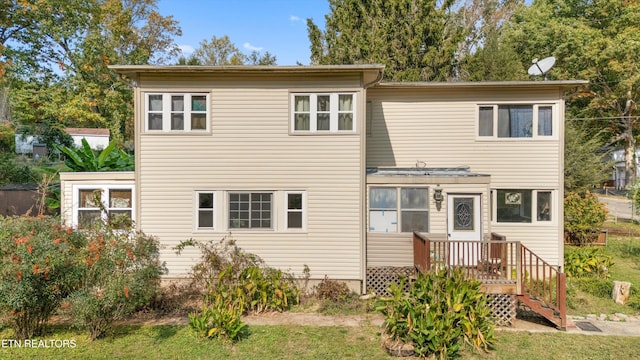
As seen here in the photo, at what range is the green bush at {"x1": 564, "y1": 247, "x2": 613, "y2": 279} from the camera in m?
10.6

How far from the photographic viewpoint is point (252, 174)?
954 centimetres

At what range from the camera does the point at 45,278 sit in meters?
6.28

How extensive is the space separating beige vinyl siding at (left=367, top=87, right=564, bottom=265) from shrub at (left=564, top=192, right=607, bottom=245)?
414cm

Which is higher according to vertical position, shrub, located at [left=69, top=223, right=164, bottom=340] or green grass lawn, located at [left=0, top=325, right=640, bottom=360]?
shrub, located at [left=69, top=223, right=164, bottom=340]

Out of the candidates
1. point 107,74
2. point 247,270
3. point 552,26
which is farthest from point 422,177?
point 552,26

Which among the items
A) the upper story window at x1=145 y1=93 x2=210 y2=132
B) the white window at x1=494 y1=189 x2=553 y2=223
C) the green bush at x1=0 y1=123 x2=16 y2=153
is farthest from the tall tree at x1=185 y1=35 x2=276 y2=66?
the white window at x1=494 y1=189 x2=553 y2=223

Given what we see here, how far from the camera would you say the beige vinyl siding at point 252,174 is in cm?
947

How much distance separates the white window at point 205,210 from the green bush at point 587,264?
10518 millimetres

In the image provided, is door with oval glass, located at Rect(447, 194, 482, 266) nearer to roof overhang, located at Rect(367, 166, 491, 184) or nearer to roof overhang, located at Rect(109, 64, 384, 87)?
roof overhang, located at Rect(367, 166, 491, 184)

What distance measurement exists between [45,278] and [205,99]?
5.40m

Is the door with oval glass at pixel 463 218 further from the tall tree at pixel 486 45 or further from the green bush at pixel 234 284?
the tall tree at pixel 486 45

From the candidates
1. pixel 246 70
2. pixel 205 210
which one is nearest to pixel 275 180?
pixel 205 210

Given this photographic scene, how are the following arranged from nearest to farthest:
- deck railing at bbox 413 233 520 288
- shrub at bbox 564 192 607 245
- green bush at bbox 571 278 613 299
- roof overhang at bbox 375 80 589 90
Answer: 1. deck railing at bbox 413 233 520 288
2. green bush at bbox 571 278 613 299
3. roof overhang at bbox 375 80 589 90
4. shrub at bbox 564 192 607 245

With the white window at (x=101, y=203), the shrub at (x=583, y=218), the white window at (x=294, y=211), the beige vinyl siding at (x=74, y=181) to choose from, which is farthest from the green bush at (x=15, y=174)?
the shrub at (x=583, y=218)
